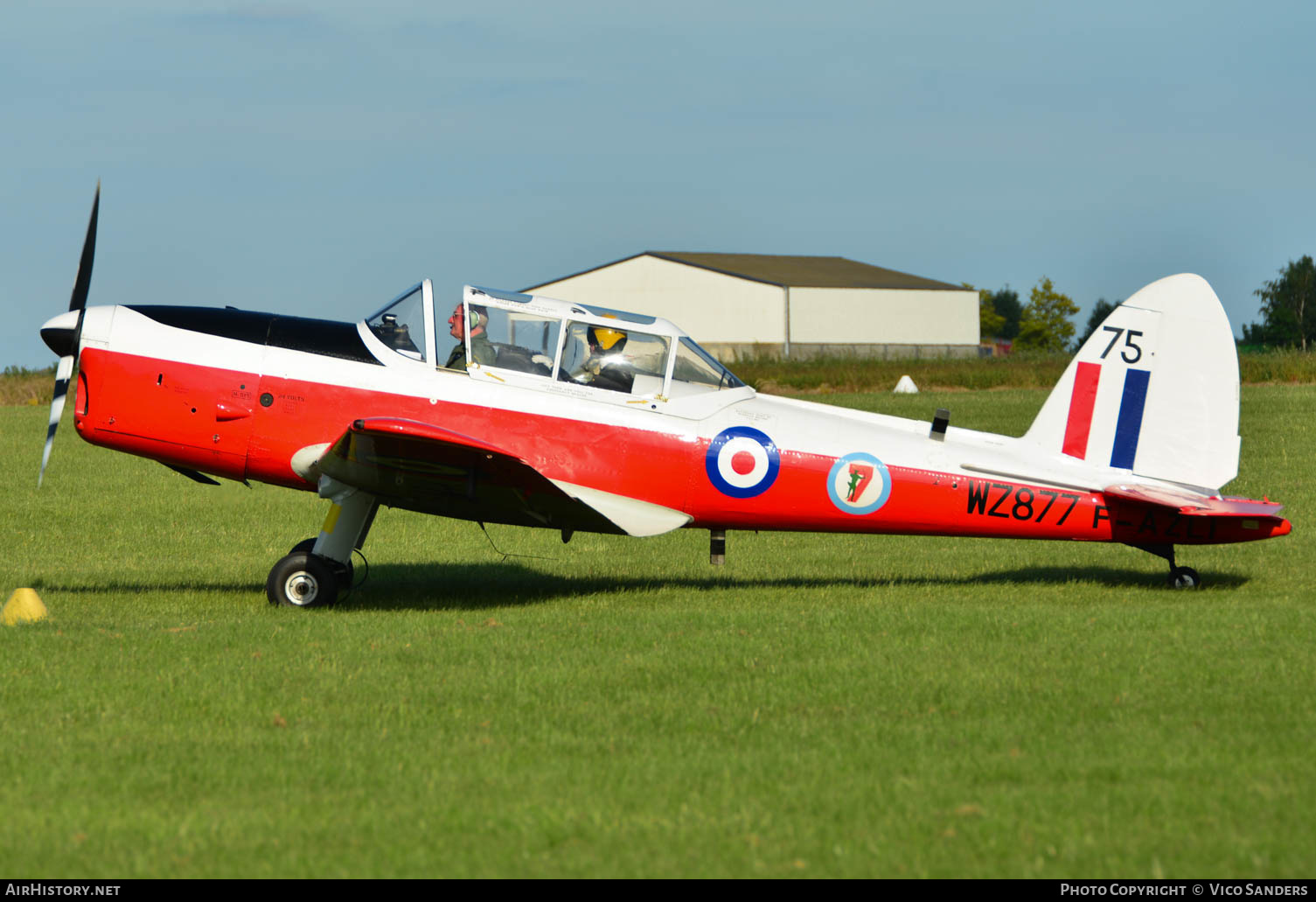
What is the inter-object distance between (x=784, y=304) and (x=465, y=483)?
6108cm

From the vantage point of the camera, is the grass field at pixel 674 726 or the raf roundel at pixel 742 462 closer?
the grass field at pixel 674 726

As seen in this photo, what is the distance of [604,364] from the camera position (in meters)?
9.05

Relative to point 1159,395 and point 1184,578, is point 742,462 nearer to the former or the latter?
point 1159,395

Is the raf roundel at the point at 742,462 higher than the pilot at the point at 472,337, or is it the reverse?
the pilot at the point at 472,337

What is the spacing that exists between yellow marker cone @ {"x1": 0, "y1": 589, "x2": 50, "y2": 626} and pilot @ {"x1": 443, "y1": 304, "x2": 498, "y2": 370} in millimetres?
3354

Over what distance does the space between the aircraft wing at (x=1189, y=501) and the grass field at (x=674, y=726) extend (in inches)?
26.0

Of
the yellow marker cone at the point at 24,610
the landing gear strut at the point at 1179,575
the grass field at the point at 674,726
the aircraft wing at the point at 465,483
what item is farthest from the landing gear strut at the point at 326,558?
the landing gear strut at the point at 1179,575

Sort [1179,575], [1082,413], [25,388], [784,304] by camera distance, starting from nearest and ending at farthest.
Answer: [1082,413] → [1179,575] → [25,388] → [784,304]

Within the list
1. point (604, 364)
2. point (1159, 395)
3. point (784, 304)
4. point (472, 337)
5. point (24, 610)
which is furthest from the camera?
point (784, 304)

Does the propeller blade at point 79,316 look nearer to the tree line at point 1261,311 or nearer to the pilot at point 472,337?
the pilot at point 472,337

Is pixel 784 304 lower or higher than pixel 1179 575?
higher

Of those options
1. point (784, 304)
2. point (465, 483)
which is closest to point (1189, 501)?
point (465, 483)

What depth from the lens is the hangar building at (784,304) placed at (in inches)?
2714

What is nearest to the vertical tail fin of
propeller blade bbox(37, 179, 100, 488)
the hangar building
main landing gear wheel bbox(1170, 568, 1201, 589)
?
main landing gear wheel bbox(1170, 568, 1201, 589)
